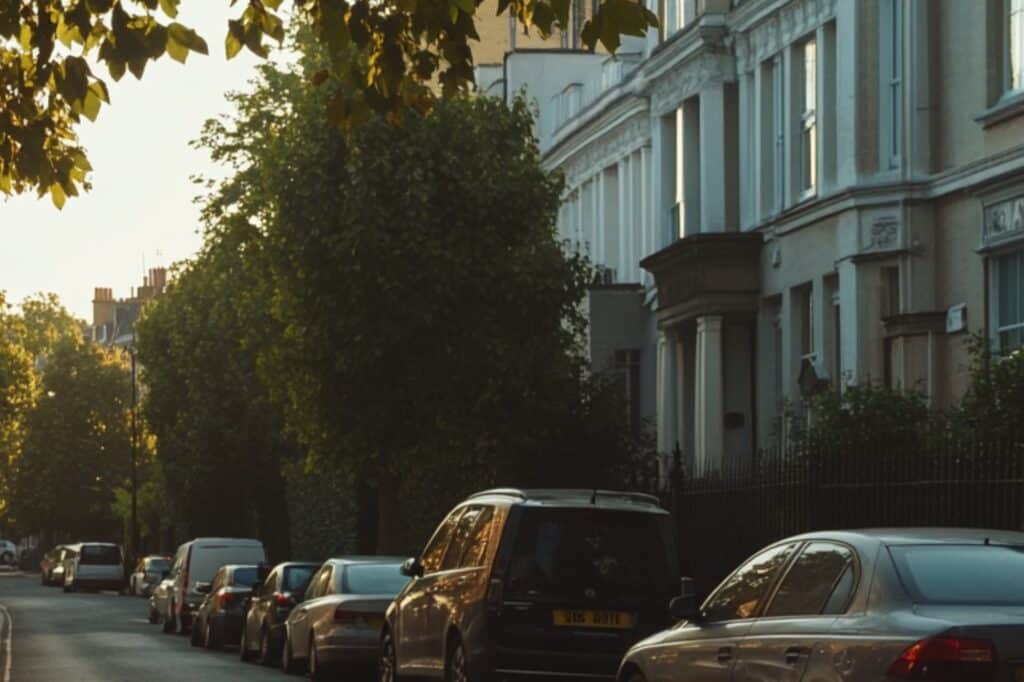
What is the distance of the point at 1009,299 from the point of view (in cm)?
2789

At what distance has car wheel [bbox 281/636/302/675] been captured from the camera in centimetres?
2866

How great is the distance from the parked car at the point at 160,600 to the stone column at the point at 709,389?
13.7 metres

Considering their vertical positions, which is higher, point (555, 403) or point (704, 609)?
point (555, 403)

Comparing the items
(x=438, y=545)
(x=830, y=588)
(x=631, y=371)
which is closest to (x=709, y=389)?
(x=631, y=371)

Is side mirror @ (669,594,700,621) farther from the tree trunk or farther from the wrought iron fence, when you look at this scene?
the tree trunk

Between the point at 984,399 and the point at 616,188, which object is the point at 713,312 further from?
the point at 984,399

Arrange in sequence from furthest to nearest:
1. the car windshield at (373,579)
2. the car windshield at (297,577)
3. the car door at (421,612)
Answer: the car windshield at (297,577), the car windshield at (373,579), the car door at (421,612)

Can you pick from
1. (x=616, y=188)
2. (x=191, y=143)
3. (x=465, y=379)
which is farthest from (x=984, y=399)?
(x=191, y=143)

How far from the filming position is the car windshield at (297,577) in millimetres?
31777

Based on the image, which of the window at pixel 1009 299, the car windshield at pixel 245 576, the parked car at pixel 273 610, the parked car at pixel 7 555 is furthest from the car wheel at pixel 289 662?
the parked car at pixel 7 555

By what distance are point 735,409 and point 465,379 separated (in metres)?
4.55

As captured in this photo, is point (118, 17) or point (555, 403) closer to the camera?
point (118, 17)

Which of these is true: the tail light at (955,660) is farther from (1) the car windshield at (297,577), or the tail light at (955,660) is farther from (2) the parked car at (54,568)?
(2) the parked car at (54,568)

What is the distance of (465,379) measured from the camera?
4003cm
